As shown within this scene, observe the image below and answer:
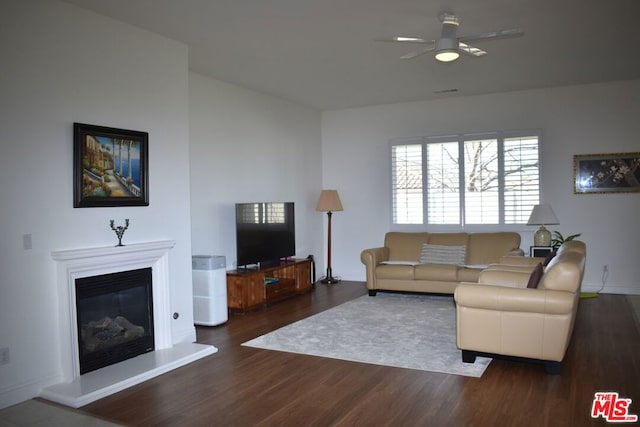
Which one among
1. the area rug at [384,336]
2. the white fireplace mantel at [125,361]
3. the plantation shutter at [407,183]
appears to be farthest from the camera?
the plantation shutter at [407,183]

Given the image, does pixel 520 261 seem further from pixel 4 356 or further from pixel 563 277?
pixel 4 356

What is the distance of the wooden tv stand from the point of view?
626 centimetres

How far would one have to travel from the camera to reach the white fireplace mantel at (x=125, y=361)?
3.79 metres

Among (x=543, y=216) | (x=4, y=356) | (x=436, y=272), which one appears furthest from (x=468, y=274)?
(x=4, y=356)

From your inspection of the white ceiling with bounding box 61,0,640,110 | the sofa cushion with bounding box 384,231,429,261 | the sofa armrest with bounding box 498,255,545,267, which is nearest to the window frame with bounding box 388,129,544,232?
the sofa cushion with bounding box 384,231,429,261

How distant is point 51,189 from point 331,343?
9.22 feet

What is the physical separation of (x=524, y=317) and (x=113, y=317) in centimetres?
340

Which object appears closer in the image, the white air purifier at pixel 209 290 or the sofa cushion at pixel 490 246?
the white air purifier at pixel 209 290

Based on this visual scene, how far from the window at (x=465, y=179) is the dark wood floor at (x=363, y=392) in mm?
3189

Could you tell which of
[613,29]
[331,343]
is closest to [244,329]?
[331,343]

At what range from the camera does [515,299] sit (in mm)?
3965

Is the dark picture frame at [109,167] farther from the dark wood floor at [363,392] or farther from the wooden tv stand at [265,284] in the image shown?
the wooden tv stand at [265,284]

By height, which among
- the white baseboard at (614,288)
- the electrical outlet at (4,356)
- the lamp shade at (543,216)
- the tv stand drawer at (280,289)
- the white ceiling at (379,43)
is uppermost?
the white ceiling at (379,43)

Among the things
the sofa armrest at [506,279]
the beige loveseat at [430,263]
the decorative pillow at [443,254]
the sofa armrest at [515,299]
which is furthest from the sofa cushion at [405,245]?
the sofa armrest at [515,299]
